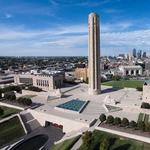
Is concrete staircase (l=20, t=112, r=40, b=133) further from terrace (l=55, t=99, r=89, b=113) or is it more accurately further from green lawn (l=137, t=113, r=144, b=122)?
green lawn (l=137, t=113, r=144, b=122)

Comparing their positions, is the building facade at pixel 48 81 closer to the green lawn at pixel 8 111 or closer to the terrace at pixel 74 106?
the terrace at pixel 74 106

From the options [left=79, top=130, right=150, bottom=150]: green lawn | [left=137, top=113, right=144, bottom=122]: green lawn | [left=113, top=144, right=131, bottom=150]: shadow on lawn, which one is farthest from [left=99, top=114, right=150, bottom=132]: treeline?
[left=137, top=113, right=144, bottom=122]: green lawn

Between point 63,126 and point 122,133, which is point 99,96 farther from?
point 122,133

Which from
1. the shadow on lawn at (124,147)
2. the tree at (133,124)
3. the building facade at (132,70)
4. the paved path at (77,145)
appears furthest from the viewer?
the building facade at (132,70)

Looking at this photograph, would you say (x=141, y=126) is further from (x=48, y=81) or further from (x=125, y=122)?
(x=48, y=81)

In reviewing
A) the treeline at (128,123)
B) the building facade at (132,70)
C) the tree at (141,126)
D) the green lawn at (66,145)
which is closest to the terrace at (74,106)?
the treeline at (128,123)

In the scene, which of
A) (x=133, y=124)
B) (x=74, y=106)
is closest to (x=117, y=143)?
(x=133, y=124)

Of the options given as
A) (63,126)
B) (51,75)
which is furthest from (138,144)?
(51,75)
